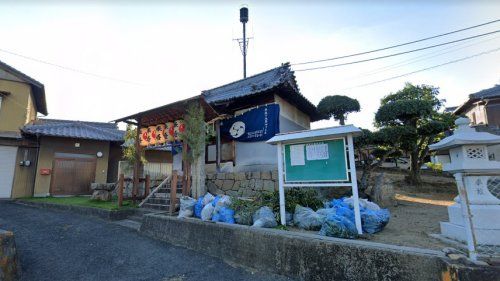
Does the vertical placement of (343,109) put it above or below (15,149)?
above

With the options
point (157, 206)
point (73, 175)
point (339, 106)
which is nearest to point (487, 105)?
point (339, 106)

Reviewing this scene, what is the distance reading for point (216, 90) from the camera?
53.5 feet

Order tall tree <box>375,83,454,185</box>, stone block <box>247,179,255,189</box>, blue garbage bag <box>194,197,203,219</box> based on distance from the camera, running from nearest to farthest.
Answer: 1. blue garbage bag <box>194,197,203,219</box>
2. stone block <box>247,179,255,189</box>
3. tall tree <box>375,83,454,185</box>

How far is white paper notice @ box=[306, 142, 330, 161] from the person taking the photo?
5.50 metres

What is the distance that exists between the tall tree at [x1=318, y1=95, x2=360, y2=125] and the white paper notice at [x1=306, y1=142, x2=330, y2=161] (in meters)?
6.60

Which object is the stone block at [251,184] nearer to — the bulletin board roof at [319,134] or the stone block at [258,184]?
the stone block at [258,184]

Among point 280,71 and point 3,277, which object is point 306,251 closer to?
point 3,277

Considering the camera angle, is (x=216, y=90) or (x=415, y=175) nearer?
(x=415, y=175)

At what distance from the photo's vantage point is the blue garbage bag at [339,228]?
15.2 ft

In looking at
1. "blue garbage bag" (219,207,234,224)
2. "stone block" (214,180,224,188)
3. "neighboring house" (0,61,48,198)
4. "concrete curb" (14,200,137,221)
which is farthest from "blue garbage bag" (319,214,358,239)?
"neighboring house" (0,61,48,198)

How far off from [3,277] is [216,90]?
13682 mm

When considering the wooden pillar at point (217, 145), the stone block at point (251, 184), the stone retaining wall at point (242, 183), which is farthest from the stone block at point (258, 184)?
the wooden pillar at point (217, 145)

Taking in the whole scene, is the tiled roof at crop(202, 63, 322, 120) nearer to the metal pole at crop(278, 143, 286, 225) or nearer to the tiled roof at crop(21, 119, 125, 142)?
the metal pole at crop(278, 143, 286, 225)

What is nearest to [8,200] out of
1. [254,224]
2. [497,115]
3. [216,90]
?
[216,90]
